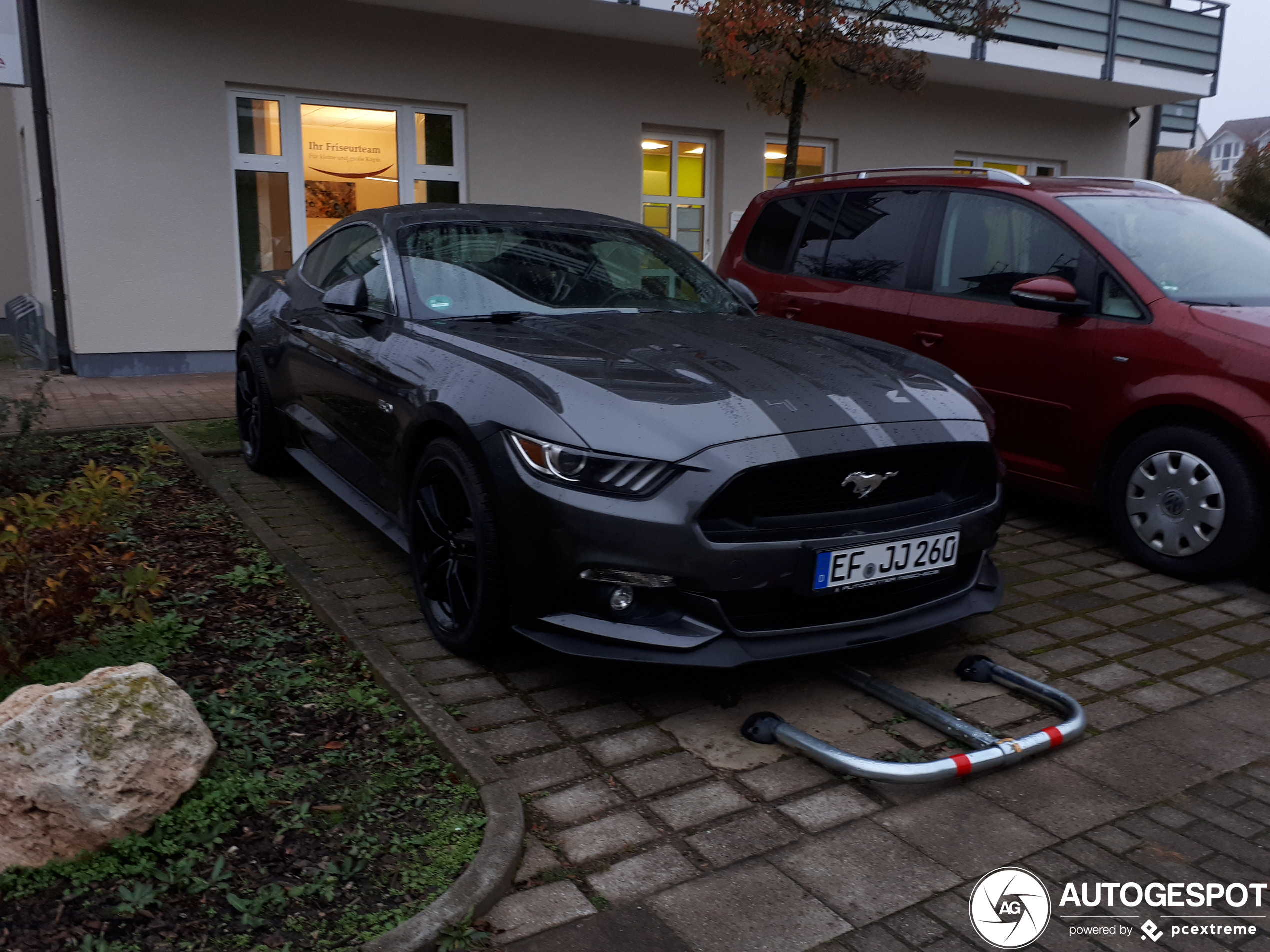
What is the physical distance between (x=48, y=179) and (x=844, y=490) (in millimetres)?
9527

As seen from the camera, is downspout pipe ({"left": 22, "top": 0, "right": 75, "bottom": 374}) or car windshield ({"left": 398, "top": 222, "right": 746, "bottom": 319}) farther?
downspout pipe ({"left": 22, "top": 0, "right": 75, "bottom": 374})

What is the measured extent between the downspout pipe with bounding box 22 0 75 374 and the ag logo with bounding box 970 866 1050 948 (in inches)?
396

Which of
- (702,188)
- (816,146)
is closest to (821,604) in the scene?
(702,188)

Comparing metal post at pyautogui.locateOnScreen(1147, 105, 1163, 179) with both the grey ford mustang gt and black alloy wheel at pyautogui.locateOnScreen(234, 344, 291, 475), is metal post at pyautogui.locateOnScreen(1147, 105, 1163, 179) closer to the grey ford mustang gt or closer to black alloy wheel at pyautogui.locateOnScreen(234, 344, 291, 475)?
the grey ford mustang gt

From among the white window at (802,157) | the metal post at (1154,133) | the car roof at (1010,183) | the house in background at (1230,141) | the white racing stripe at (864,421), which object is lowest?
the white racing stripe at (864,421)

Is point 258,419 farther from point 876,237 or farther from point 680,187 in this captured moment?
point 680,187

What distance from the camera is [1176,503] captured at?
4.64 metres

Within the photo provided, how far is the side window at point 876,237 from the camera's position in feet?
19.3

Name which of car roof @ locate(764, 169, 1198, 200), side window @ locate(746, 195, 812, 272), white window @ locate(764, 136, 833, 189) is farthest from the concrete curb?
white window @ locate(764, 136, 833, 189)

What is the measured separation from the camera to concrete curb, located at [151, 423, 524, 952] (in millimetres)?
2254

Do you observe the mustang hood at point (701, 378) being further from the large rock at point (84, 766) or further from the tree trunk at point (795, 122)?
the tree trunk at point (795, 122)

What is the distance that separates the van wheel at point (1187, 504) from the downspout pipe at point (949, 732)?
1466 mm

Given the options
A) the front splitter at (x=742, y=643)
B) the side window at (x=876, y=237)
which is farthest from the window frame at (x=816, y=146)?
the front splitter at (x=742, y=643)

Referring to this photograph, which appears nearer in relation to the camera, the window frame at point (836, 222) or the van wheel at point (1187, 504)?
the van wheel at point (1187, 504)
